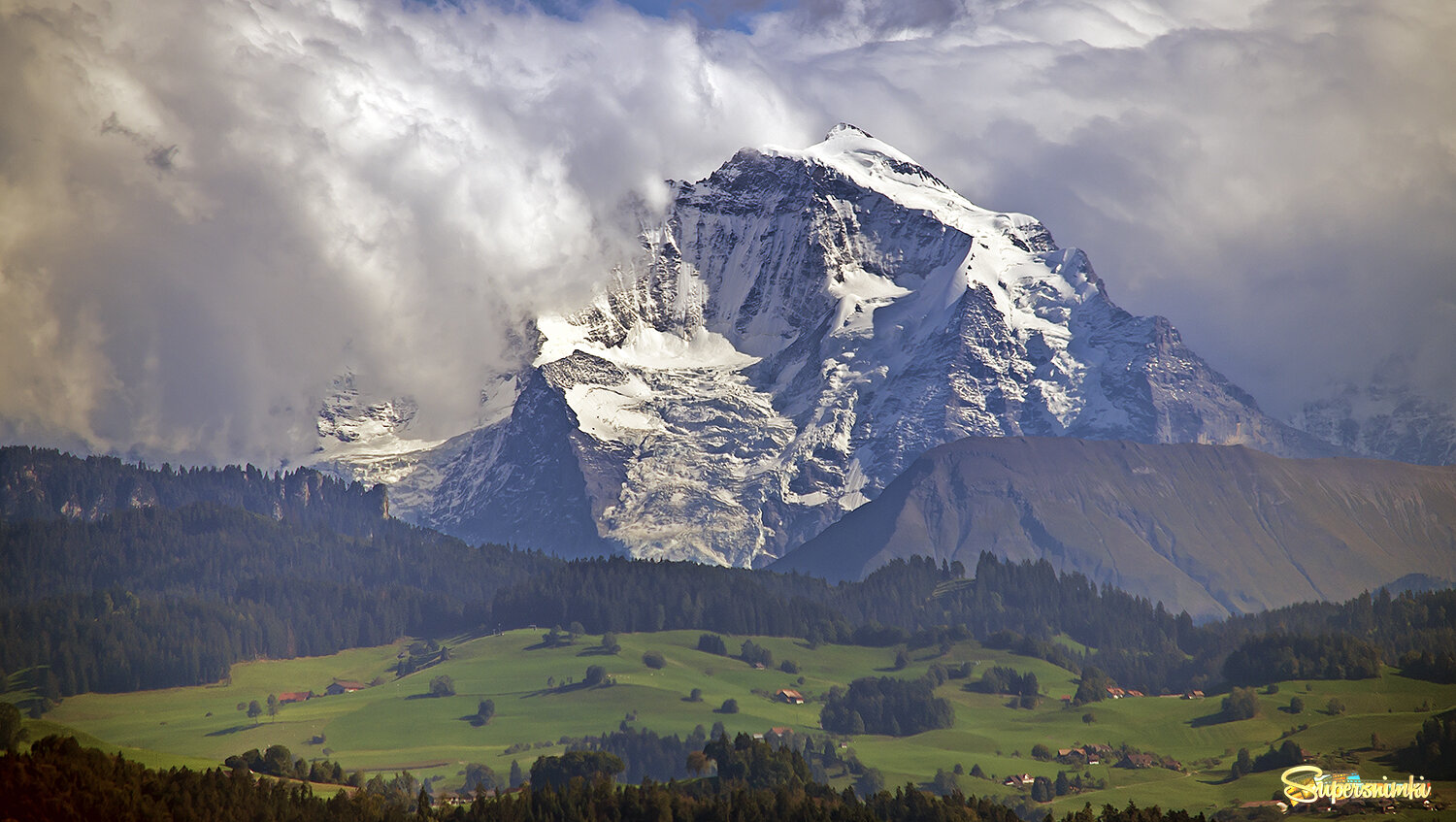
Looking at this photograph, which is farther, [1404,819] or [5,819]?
[1404,819]

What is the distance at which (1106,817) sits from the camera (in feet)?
651

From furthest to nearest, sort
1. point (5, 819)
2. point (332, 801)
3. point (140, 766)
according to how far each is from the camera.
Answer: point (332, 801) < point (140, 766) < point (5, 819)

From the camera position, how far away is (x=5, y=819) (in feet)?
465

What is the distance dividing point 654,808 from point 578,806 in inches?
348

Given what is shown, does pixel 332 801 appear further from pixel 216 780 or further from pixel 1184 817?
pixel 1184 817

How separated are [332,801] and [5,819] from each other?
5216 centimetres

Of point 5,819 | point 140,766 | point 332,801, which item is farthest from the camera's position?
point 332,801

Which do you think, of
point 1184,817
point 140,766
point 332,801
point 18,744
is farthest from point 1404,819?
point 18,744

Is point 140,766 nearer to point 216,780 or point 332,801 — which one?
point 216,780

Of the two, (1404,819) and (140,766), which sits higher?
(140,766)

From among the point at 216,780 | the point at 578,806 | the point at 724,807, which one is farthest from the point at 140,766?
the point at 724,807

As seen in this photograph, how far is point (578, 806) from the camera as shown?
655ft

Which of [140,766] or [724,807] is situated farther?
[724,807]

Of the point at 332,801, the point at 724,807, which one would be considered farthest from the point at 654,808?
the point at 332,801
